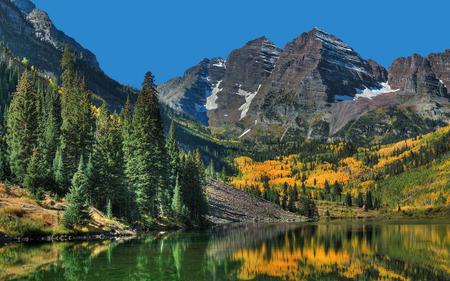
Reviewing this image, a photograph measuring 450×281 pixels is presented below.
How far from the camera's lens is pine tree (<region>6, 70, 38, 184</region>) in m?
88.5

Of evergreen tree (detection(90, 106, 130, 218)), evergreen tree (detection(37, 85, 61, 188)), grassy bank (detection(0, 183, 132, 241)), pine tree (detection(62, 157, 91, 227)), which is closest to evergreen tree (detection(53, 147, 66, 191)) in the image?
evergreen tree (detection(37, 85, 61, 188))

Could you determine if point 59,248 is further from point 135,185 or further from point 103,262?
point 135,185

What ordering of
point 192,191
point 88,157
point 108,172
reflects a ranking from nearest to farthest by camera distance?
point 108,172
point 88,157
point 192,191

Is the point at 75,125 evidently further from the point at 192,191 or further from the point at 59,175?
the point at 192,191

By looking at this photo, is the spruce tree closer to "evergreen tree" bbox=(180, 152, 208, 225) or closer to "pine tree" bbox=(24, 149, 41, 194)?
"pine tree" bbox=(24, 149, 41, 194)

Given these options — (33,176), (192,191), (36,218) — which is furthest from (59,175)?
(192,191)

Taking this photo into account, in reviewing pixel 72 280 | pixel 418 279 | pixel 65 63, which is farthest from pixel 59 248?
pixel 65 63

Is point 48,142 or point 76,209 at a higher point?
point 48,142

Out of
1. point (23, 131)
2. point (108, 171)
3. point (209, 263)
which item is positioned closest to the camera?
point (209, 263)

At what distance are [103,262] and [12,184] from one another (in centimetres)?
4330

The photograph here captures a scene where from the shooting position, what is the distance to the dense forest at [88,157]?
86688mm

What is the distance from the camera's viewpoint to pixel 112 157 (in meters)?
98.9

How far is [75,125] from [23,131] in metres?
12.6

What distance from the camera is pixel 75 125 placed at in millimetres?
103875
